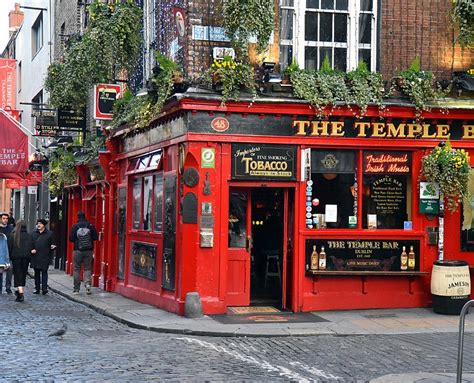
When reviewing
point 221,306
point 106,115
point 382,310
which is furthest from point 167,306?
point 106,115

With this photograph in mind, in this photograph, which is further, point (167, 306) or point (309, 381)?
point (167, 306)

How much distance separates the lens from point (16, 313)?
14883 millimetres

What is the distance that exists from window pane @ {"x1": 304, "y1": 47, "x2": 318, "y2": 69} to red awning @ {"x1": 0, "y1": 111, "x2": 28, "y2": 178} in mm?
15651

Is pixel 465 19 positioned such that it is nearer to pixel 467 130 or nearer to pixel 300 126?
pixel 467 130

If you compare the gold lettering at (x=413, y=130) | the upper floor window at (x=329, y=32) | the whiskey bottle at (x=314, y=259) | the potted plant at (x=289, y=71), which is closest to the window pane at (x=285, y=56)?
the upper floor window at (x=329, y=32)

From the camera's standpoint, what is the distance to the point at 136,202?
18031 mm

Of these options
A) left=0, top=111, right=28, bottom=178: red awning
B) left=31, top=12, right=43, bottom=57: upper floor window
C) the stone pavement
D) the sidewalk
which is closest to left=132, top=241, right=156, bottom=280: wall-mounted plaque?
the sidewalk

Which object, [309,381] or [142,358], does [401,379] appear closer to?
[309,381]

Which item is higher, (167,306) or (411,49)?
(411,49)

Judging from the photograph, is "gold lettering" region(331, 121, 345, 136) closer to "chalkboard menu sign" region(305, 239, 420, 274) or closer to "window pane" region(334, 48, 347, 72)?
"window pane" region(334, 48, 347, 72)

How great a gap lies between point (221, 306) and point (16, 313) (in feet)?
13.7

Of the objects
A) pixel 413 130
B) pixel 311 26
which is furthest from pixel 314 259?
pixel 311 26

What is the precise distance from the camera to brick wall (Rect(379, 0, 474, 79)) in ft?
50.1

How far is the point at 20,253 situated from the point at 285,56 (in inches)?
314
